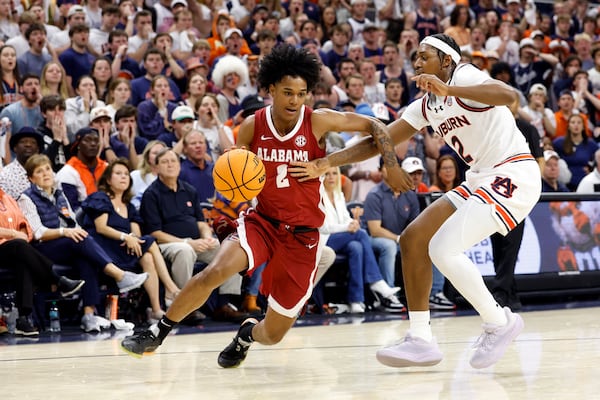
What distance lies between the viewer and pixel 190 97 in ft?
36.9

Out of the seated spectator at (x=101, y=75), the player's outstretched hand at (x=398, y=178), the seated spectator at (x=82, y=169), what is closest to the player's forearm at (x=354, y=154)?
the player's outstretched hand at (x=398, y=178)

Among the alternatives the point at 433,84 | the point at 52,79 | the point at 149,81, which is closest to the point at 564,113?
the point at 149,81

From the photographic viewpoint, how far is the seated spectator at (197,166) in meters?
9.82

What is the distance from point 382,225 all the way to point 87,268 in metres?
3.19

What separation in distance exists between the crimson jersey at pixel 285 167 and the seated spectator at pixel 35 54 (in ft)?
20.3

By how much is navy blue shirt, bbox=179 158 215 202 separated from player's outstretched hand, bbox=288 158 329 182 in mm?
4373

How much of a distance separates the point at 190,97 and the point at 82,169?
223cm

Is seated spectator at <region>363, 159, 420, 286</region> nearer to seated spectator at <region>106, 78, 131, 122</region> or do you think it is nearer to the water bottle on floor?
seated spectator at <region>106, 78, 131, 122</region>

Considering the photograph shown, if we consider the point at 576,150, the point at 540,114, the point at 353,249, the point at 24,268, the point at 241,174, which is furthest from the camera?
the point at 540,114

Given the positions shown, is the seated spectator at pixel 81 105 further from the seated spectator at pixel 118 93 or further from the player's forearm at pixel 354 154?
the player's forearm at pixel 354 154

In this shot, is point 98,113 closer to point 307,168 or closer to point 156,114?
point 156,114

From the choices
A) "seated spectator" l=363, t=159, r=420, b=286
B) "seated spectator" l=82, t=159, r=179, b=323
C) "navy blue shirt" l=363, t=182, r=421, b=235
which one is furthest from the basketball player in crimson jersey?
"navy blue shirt" l=363, t=182, r=421, b=235

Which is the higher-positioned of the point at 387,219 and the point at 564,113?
the point at 564,113

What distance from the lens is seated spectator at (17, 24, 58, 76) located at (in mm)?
11060
